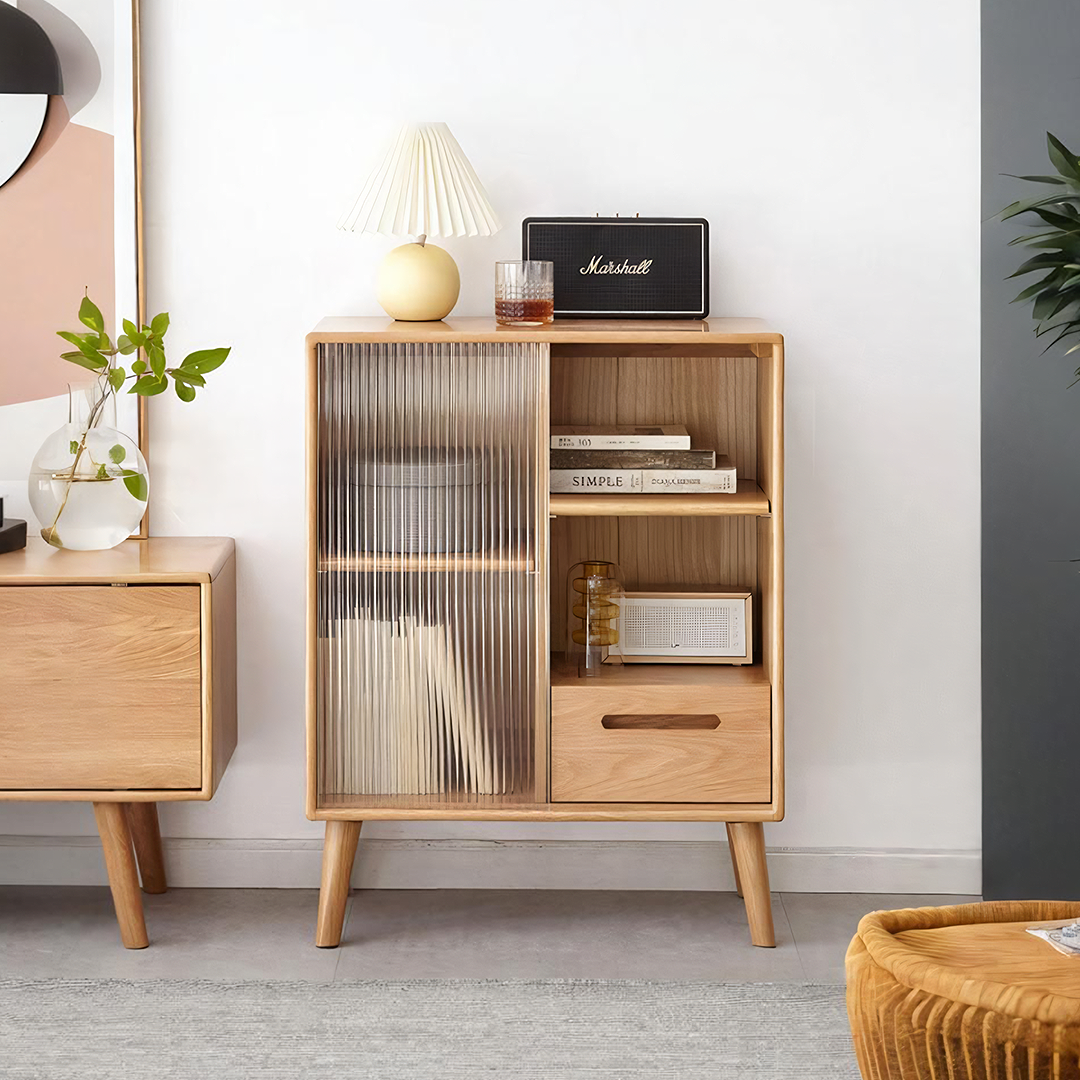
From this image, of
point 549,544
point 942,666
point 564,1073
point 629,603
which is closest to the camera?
point 564,1073

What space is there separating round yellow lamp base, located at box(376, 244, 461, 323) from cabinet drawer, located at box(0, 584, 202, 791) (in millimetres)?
626

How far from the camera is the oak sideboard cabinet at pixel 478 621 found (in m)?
2.23

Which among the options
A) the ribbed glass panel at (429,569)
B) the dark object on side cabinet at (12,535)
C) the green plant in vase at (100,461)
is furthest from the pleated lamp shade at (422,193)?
the dark object on side cabinet at (12,535)

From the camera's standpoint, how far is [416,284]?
2318mm

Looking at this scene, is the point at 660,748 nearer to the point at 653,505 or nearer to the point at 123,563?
the point at 653,505

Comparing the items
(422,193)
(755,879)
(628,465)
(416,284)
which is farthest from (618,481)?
(755,879)

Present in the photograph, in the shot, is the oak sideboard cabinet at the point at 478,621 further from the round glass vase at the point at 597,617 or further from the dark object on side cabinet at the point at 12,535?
the dark object on side cabinet at the point at 12,535

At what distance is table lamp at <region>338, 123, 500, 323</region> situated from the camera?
2.29 m

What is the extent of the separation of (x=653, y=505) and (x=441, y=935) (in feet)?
3.06

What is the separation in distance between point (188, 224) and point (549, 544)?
0.99m

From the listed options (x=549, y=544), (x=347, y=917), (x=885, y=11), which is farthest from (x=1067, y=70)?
(x=347, y=917)

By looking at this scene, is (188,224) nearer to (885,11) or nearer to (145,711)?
(145,711)

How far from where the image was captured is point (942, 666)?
2598 millimetres

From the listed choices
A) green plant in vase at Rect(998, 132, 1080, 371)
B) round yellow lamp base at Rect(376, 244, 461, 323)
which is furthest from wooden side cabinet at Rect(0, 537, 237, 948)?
green plant in vase at Rect(998, 132, 1080, 371)
